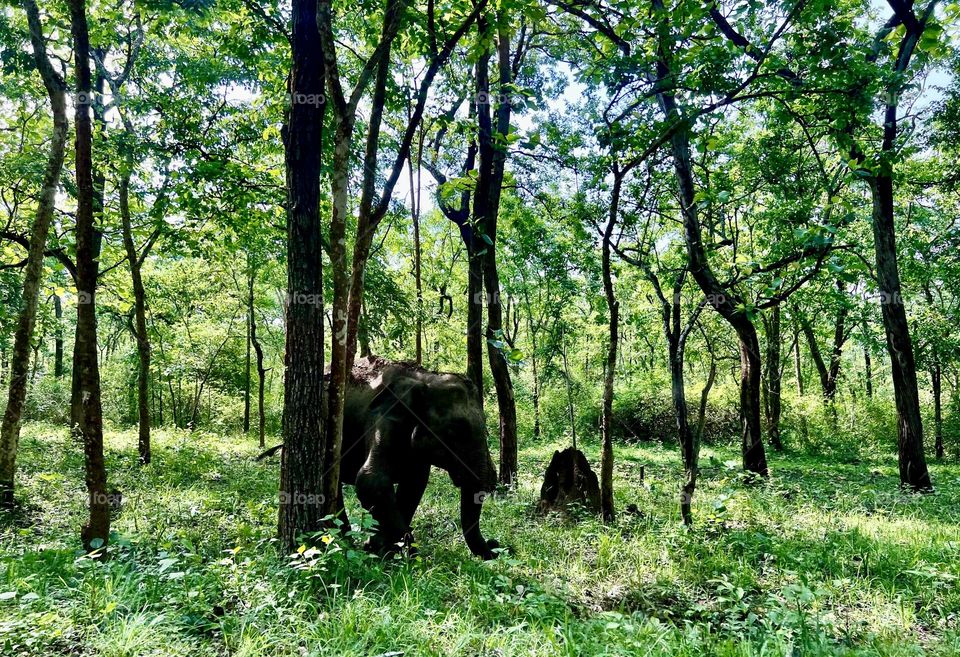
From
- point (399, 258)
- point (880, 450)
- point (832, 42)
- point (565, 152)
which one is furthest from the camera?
point (399, 258)

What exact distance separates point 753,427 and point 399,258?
64.2 feet

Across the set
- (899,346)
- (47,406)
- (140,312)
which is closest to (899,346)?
(899,346)

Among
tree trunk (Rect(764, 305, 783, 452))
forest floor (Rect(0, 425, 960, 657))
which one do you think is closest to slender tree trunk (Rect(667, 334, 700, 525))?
forest floor (Rect(0, 425, 960, 657))

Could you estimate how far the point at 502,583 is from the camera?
175 inches

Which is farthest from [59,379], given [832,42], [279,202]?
[832,42]

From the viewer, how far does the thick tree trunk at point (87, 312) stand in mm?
5117

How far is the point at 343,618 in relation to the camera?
11.4 feet

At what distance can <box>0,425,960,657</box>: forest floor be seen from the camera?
10.9 feet

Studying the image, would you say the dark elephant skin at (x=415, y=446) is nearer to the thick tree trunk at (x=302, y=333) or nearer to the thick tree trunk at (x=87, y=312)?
the thick tree trunk at (x=302, y=333)

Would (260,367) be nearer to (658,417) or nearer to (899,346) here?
(658,417)

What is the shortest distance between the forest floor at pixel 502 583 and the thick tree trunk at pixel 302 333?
19.1 inches

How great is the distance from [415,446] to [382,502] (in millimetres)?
709

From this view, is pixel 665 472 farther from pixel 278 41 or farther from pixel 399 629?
pixel 278 41

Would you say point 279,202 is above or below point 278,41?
below
